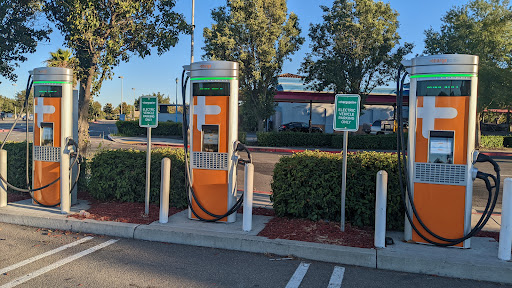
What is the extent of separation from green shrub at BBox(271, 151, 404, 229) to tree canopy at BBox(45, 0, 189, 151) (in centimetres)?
611

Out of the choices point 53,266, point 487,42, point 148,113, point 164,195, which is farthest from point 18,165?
point 487,42

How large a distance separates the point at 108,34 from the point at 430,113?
27.3 ft

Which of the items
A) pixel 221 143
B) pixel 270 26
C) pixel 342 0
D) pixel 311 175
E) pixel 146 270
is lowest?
pixel 146 270

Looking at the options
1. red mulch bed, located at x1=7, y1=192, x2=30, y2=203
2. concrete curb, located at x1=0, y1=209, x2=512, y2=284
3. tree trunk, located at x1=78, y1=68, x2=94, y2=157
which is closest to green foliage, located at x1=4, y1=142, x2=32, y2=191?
red mulch bed, located at x1=7, y1=192, x2=30, y2=203

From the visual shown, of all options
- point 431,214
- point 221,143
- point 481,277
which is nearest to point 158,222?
point 221,143

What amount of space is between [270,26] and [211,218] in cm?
1908

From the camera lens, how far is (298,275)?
4.52 meters

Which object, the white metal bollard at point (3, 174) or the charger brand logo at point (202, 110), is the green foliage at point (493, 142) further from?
the white metal bollard at point (3, 174)

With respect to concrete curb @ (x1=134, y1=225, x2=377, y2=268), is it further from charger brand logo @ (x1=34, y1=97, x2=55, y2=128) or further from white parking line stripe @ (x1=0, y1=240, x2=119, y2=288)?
charger brand logo @ (x1=34, y1=97, x2=55, y2=128)

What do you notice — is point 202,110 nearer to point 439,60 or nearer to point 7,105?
point 439,60

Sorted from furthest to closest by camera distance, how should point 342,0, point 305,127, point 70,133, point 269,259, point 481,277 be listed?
point 305,127, point 342,0, point 70,133, point 269,259, point 481,277

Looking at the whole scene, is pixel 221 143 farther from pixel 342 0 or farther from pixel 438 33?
pixel 438 33

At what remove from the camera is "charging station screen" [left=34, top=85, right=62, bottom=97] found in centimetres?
717

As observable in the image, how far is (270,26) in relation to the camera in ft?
77.0
